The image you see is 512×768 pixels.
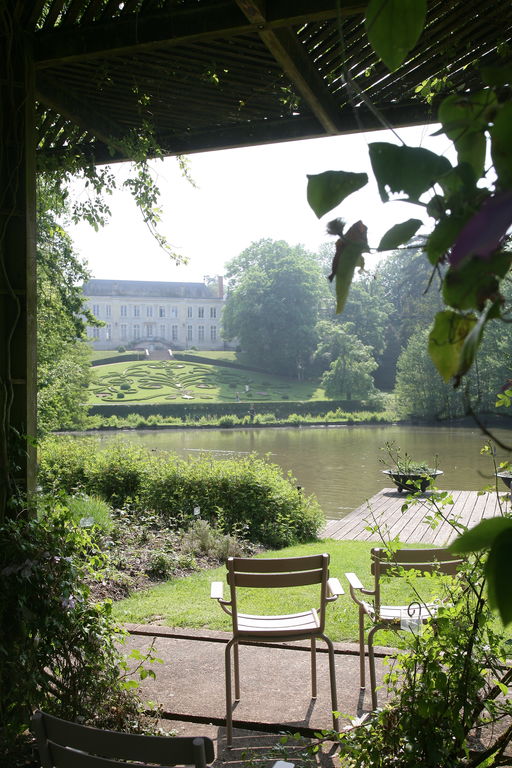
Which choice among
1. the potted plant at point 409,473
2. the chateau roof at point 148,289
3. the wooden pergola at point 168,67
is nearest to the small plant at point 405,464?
the potted plant at point 409,473

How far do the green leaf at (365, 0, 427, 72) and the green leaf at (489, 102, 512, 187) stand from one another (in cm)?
9

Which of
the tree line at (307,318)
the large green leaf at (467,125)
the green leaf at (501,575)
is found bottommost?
the green leaf at (501,575)

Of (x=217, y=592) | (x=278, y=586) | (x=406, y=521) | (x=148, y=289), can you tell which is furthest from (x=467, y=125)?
(x=148, y=289)

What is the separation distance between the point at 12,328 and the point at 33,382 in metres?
0.23

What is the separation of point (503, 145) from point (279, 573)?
3191mm

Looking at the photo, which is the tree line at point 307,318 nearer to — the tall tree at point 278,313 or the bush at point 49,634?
the tall tree at point 278,313

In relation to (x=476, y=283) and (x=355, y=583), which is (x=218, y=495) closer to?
(x=355, y=583)

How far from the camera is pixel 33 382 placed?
2.81 m

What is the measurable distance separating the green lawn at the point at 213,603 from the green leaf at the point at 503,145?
4.25 m

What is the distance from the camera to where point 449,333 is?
0.31 meters

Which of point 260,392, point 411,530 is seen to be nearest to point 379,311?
point 260,392

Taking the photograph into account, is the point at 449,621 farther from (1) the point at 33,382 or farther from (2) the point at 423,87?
(2) the point at 423,87

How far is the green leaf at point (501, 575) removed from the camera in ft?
1.00

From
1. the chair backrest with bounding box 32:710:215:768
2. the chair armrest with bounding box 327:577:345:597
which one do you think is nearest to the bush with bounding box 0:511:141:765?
the chair backrest with bounding box 32:710:215:768
